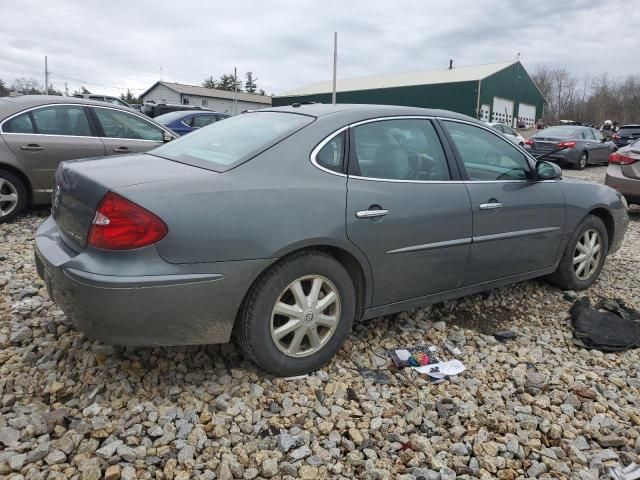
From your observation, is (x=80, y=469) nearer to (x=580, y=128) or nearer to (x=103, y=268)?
(x=103, y=268)

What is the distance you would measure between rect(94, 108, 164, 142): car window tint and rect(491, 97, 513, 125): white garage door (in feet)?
115

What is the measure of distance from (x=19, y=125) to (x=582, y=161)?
50.5 ft

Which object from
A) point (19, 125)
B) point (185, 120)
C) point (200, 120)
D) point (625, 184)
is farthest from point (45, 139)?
point (625, 184)

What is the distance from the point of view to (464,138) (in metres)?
3.68

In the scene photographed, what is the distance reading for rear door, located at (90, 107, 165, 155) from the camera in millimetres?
6402

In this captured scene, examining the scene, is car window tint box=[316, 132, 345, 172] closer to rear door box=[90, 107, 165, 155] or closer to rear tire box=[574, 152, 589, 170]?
rear door box=[90, 107, 165, 155]

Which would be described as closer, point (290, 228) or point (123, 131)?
point (290, 228)

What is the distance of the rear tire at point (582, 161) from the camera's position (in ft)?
51.8

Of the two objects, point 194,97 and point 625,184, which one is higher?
point 194,97

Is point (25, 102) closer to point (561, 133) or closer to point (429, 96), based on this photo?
point (561, 133)

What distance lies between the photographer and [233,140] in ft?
10.2

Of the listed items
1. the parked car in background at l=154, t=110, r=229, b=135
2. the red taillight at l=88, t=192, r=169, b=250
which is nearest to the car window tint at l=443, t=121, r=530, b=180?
the red taillight at l=88, t=192, r=169, b=250

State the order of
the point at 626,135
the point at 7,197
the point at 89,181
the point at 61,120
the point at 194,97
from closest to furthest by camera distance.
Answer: the point at 89,181 → the point at 7,197 → the point at 61,120 → the point at 626,135 → the point at 194,97

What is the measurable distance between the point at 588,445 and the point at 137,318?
2263 mm
